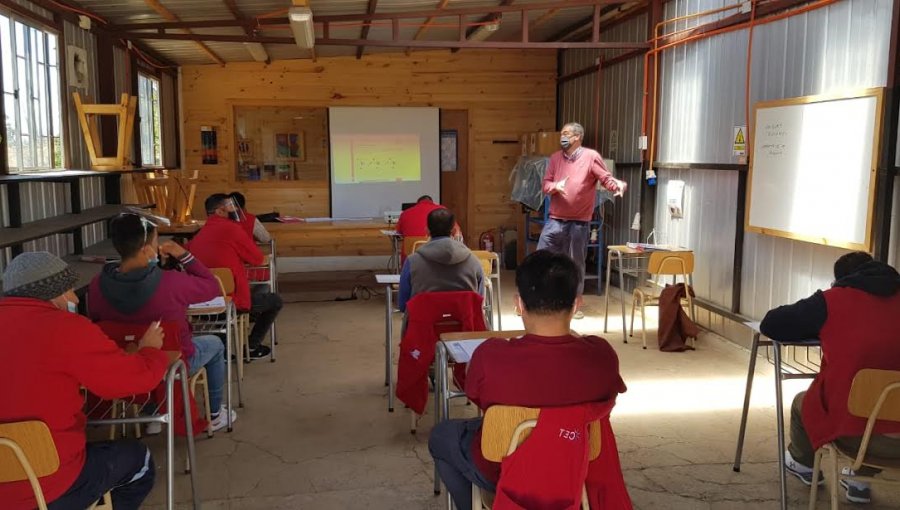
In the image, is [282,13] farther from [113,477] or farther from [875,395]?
[875,395]

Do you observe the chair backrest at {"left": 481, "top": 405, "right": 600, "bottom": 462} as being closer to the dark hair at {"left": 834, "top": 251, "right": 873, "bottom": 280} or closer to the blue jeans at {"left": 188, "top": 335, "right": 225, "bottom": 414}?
the dark hair at {"left": 834, "top": 251, "right": 873, "bottom": 280}

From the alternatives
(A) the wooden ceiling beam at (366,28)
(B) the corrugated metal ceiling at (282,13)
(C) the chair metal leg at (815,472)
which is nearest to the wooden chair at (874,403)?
(C) the chair metal leg at (815,472)

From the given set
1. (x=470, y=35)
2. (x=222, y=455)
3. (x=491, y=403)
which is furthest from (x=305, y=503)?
(x=470, y=35)

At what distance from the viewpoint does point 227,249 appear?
459cm

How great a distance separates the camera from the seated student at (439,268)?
3.63m

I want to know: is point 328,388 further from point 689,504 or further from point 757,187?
point 757,187

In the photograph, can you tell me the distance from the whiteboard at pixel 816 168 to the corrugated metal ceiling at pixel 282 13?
9.25 ft

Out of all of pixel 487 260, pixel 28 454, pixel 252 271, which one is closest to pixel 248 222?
pixel 252 271

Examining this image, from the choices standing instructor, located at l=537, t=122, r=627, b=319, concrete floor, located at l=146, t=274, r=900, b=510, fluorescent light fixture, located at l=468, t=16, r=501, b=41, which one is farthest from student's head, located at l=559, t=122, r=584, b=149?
concrete floor, located at l=146, t=274, r=900, b=510

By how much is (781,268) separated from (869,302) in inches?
107

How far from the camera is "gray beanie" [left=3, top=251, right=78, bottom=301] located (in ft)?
6.63

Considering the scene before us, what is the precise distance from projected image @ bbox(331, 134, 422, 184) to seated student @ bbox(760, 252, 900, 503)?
7.60 meters

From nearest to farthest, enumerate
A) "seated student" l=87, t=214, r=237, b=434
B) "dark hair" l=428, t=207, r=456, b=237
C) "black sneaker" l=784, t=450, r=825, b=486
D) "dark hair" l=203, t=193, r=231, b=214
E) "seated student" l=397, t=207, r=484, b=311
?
"seated student" l=87, t=214, r=237, b=434 < "black sneaker" l=784, t=450, r=825, b=486 < "seated student" l=397, t=207, r=484, b=311 < "dark hair" l=428, t=207, r=456, b=237 < "dark hair" l=203, t=193, r=231, b=214

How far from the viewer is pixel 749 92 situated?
5.26 metres
